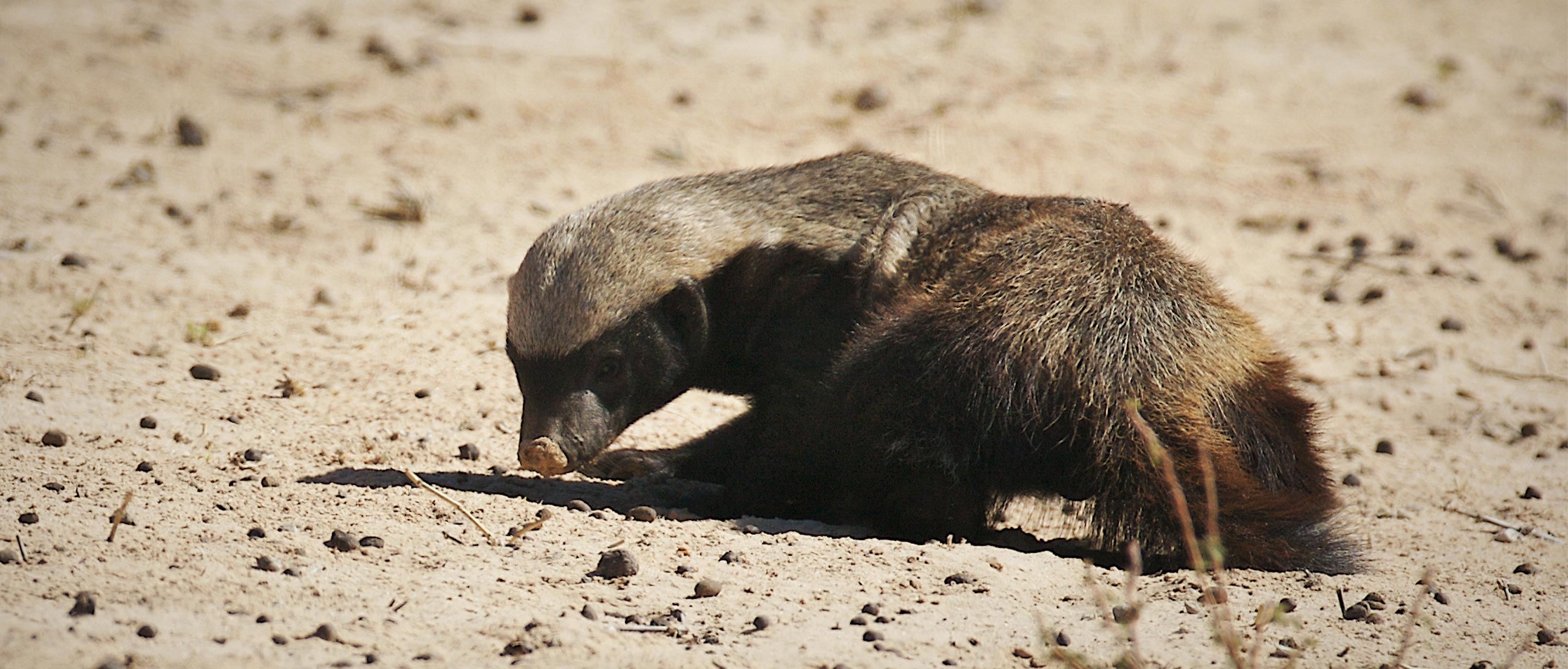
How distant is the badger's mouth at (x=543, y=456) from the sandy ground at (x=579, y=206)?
160mm

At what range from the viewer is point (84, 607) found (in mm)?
3418

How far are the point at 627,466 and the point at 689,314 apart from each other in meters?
0.85

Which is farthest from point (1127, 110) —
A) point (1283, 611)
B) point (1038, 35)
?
point (1283, 611)

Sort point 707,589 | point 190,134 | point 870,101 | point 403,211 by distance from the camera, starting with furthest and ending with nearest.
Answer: point 870,101 → point 190,134 → point 403,211 → point 707,589

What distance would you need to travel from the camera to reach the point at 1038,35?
34.2ft

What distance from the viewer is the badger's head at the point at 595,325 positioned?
4.64 metres

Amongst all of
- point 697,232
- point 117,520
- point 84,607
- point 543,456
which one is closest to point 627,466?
point 543,456

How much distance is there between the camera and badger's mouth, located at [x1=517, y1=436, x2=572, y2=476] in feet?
15.1

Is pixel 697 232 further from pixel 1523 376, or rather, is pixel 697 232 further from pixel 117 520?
pixel 1523 376

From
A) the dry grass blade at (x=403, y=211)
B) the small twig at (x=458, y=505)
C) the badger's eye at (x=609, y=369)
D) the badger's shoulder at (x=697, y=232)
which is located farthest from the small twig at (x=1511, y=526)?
the dry grass blade at (x=403, y=211)

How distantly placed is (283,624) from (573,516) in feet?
4.23

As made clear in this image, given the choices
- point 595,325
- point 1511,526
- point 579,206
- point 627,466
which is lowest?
point 627,466

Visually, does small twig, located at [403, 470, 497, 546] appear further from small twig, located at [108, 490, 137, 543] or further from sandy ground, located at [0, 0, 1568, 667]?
small twig, located at [108, 490, 137, 543]

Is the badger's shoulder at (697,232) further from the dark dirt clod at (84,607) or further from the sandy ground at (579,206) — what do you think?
the dark dirt clod at (84,607)
